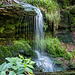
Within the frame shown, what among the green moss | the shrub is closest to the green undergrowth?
the shrub

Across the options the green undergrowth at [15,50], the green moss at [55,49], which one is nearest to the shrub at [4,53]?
the green undergrowth at [15,50]

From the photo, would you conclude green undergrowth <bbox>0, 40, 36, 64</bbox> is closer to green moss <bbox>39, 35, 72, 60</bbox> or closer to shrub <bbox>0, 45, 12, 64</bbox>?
shrub <bbox>0, 45, 12, 64</bbox>

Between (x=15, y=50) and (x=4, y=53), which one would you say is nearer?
(x=4, y=53)

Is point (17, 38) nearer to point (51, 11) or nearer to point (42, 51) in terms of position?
point (42, 51)

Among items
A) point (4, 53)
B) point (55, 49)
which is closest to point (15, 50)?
point (4, 53)

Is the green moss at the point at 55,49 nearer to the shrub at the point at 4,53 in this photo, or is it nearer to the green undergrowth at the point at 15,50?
the green undergrowth at the point at 15,50

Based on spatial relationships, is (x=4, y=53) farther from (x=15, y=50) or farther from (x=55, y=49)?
(x=55, y=49)

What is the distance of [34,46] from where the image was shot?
570cm

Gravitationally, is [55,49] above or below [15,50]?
below

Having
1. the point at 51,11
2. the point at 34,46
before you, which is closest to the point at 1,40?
the point at 34,46

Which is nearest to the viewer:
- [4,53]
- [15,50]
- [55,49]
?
[4,53]

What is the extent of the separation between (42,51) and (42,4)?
11.4 feet

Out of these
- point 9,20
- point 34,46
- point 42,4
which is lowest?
point 34,46

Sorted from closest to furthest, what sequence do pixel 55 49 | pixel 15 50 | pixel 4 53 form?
pixel 4 53 < pixel 15 50 < pixel 55 49
